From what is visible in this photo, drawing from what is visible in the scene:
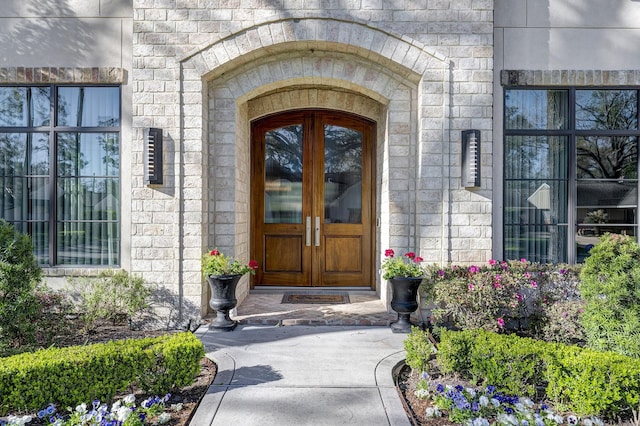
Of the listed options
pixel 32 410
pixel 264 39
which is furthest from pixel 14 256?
pixel 264 39

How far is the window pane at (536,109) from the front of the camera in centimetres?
555

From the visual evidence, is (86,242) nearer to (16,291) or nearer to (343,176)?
(16,291)

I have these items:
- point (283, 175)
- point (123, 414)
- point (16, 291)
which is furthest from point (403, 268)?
point (16, 291)

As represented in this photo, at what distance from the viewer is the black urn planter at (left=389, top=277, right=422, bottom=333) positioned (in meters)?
4.75

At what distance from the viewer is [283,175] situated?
6875mm

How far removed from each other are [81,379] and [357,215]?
Result: 15.2 ft

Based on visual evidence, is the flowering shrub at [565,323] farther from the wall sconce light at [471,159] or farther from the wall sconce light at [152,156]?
the wall sconce light at [152,156]

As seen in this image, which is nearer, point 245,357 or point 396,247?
point 245,357

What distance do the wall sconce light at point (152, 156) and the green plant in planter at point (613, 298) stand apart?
15.5 ft

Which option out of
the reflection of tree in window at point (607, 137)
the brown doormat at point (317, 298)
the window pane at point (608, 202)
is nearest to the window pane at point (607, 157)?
the reflection of tree in window at point (607, 137)

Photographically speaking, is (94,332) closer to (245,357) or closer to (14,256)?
(14,256)

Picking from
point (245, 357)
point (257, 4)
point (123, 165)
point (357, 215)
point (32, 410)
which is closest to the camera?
point (32, 410)

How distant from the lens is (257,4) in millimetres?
5078

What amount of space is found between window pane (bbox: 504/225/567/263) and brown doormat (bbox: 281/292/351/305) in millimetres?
2411
